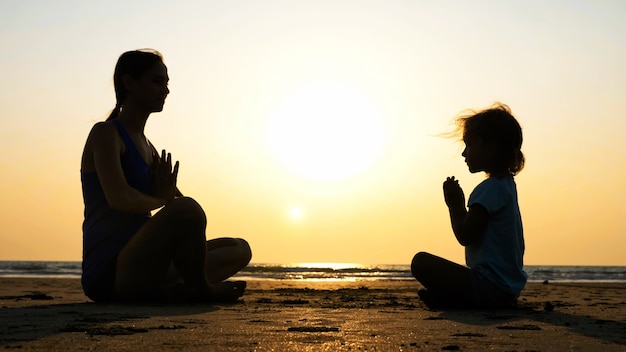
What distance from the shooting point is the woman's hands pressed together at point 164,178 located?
5.33 metres

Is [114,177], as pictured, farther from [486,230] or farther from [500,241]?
[500,241]

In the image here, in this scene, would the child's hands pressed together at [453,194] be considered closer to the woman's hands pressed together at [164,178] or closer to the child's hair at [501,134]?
the child's hair at [501,134]

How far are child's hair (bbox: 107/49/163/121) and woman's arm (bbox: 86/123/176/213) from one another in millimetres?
476

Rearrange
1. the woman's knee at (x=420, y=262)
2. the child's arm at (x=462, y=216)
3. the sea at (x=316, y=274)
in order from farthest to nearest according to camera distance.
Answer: the sea at (x=316, y=274) < the woman's knee at (x=420, y=262) < the child's arm at (x=462, y=216)

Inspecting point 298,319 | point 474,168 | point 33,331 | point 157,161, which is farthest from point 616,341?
point 157,161

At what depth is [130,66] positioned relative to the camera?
5.64 metres

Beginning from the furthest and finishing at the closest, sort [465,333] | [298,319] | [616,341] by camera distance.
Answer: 1. [298,319]
2. [465,333]
3. [616,341]

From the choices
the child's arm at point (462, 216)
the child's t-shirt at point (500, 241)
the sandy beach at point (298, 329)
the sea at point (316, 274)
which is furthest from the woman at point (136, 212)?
the sea at point (316, 274)

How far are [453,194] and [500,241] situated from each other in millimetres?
491

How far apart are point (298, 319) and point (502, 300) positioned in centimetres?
180

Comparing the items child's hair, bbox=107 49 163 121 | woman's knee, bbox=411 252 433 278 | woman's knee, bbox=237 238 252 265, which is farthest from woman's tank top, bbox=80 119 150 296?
woman's knee, bbox=411 252 433 278

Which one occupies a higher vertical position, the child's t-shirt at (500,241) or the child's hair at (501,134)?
the child's hair at (501,134)

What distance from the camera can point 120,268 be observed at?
17.7ft

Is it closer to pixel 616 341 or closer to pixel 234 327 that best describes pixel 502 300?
pixel 616 341
